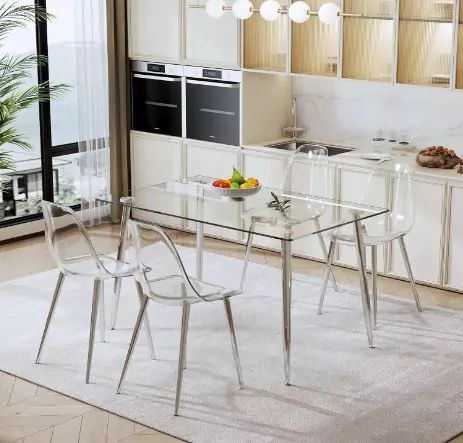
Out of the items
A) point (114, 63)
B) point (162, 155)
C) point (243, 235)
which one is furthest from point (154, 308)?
point (114, 63)

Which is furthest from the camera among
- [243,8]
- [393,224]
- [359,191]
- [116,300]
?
[359,191]

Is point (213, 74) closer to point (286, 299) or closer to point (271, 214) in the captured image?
point (271, 214)

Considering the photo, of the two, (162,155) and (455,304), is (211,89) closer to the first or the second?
(162,155)

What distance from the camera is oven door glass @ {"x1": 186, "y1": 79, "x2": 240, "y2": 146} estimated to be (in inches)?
273

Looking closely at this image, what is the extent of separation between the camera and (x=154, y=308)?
18.7 ft

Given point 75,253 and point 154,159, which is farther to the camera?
point 154,159

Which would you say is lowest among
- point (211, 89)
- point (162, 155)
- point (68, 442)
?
point (68, 442)

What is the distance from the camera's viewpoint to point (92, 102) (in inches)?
290

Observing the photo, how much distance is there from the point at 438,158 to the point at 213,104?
181 centimetres

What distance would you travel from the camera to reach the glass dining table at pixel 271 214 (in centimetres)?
462

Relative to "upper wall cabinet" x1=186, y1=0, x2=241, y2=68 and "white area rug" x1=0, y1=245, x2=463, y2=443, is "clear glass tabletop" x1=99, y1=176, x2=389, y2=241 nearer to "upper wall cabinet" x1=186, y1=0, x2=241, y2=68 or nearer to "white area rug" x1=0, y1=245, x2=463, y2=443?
"white area rug" x1=0, y1=245, x2=463, y2=443

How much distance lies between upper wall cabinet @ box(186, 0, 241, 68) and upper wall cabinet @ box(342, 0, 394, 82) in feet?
2.91

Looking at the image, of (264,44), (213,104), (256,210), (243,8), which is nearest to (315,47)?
(264,44)

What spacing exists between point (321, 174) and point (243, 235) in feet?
4.95
